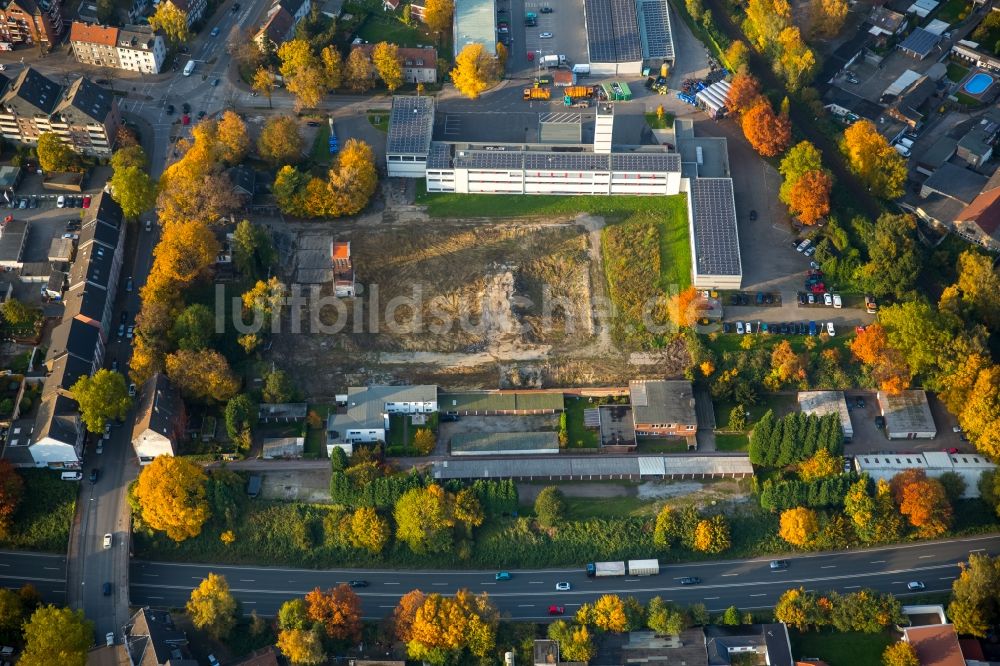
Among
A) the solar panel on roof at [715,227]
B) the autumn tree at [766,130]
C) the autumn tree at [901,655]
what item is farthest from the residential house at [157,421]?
the autumn tree at [766,130]

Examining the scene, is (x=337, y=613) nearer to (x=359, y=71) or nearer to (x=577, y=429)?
(x=577, y=429)

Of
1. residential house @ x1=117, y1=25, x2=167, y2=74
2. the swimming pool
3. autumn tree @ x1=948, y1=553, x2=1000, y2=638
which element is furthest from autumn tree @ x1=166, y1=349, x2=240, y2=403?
the swimming pool

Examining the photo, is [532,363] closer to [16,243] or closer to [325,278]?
[325,278]

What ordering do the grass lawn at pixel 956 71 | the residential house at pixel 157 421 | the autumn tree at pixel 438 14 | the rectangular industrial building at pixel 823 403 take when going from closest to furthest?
the residential house at pixel 157 421 < the rectangular industrial building at pixel 823 403 < the autumn tree at pixel 438 14 < the grass lawn at pixel 956 71

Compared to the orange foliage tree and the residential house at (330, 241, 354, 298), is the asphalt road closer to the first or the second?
the residential house at (330, 241, 354, 298)

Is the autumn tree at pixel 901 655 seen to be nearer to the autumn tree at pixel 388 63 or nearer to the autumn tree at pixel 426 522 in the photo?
the autumn tree at pixel 426 522

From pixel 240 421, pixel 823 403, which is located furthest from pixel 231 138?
pixel 823 403

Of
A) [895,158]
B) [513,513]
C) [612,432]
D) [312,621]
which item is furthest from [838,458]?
[312,621]
